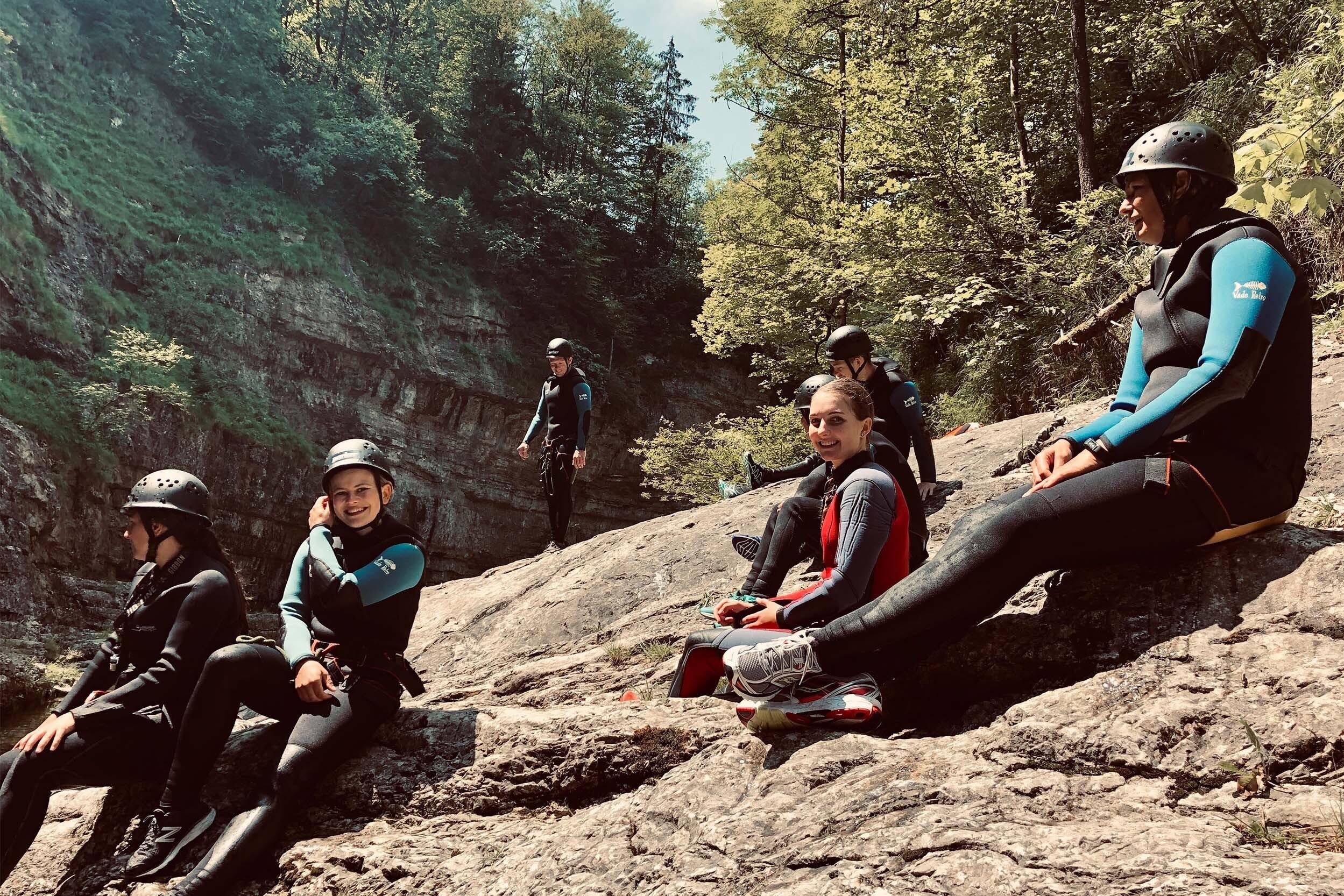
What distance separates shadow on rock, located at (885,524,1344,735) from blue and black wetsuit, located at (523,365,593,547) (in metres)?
7.31

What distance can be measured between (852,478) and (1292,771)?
1562mm

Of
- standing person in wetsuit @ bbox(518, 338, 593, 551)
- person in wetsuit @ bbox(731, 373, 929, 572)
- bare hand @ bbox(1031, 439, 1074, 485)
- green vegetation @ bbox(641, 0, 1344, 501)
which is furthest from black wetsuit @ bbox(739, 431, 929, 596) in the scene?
standing person in wetsuit @ bbox(518, 338, 593, 551)

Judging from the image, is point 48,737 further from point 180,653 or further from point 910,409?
point 910,409

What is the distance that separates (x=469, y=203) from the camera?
35594 mm

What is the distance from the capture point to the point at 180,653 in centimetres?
356

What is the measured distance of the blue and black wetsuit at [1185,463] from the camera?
2.64m

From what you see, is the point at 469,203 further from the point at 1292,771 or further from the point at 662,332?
the point at 1292,771

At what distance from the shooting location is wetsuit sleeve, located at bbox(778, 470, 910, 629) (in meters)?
3.08

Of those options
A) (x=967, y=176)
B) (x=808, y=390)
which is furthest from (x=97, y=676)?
(x=967, y=176)

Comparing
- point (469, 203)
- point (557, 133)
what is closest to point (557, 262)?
point (469, 203)

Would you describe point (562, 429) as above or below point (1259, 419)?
above

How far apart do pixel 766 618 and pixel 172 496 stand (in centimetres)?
274

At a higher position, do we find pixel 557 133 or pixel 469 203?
pixel 557 133

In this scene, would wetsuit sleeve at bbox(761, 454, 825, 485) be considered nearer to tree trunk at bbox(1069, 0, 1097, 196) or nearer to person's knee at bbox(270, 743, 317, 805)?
person's knee at bbox(270, 743, 317, 805)
